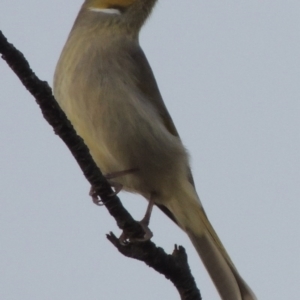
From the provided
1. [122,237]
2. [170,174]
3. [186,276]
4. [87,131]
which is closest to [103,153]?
[87,131]

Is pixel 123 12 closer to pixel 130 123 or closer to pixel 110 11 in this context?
pixel 110 11

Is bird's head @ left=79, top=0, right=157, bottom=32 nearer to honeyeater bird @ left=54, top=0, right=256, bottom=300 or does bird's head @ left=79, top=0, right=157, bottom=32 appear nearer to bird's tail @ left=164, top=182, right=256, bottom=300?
honeyeater bird @ left=54, top=0, right=256, bottom=300

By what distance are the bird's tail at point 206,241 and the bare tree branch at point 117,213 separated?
1.06m

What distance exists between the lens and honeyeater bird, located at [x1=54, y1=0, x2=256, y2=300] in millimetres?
4168

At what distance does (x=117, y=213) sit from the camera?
3.33 m

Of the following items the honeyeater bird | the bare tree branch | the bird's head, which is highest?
the bird's head

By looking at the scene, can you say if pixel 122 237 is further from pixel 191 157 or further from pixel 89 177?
pixel 191 157

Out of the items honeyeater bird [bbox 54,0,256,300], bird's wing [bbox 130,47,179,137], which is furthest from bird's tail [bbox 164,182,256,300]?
bird's wing [bbox 130,47,179,137]

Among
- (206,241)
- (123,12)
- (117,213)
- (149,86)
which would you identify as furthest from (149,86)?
(117,213)

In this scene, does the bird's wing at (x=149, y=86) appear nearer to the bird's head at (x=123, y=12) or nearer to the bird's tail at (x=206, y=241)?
the bird's head at (x=123, y=12)

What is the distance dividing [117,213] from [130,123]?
1.01 metres

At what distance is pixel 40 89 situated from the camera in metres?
2.81

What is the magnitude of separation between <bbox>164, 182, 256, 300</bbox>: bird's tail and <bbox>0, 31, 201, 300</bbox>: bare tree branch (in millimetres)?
1064

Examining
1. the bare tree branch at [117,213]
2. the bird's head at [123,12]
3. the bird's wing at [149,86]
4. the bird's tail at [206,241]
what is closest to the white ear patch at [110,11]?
the bird's head at [123,12]
